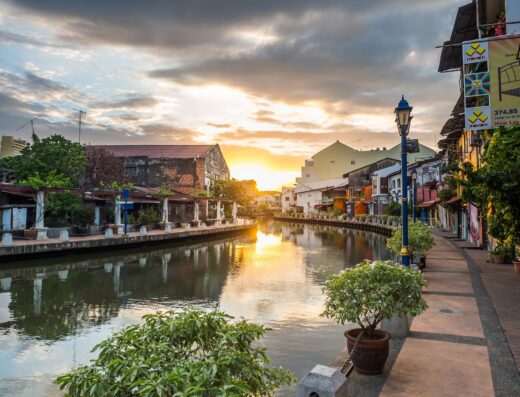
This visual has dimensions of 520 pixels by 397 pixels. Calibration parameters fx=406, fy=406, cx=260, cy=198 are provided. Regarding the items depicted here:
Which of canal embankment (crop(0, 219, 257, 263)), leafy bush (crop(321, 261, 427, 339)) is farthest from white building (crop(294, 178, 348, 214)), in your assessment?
leafy bush (crop(321, 261, 427, 339))

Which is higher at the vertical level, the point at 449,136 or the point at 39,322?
the point at 449,136

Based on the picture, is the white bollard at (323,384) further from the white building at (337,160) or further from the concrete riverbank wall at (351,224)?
the white building at (337,160)

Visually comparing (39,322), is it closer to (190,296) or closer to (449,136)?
(190,296)

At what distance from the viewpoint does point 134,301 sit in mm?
13523

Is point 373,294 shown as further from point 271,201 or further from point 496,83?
point 271,201


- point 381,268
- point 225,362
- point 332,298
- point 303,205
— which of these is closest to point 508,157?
point 381,268

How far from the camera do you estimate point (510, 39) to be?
800cm

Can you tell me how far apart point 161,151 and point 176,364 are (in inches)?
2363

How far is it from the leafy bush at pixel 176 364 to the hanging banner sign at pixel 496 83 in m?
7.07

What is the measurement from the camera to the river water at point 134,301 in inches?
327

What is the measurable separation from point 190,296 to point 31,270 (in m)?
9.25

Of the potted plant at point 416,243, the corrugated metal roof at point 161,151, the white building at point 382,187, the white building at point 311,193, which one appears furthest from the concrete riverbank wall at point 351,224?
the potted plant at point 416,243

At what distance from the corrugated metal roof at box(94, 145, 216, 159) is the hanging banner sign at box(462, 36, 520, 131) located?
5178 cm

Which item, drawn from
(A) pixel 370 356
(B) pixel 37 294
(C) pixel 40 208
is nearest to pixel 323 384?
(A) pixel 370 356
